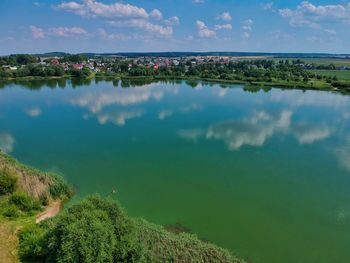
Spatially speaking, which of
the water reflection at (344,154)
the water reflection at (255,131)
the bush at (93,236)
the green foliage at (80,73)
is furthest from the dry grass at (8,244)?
the green foliage at (80,73)

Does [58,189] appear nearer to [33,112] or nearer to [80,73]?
[33,112]

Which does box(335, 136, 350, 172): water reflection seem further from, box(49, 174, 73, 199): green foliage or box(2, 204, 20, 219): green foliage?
box(2, 204, 20, 219): green foliage

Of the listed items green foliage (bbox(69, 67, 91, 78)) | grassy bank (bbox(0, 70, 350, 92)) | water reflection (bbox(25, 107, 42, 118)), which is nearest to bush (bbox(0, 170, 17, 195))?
water reflection (bbox(25, 107, 42, 118))

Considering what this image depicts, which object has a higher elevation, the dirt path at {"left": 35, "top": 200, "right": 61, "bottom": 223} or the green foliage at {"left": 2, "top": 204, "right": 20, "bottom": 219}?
the green foliage at {"left": 2, "top": 204, "right": 20, "bottom": 219}

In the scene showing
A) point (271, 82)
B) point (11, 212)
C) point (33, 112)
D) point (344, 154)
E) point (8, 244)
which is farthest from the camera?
point (271, 82)

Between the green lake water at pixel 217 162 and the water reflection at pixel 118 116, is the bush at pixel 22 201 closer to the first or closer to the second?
the green lake water at pixel 217 162

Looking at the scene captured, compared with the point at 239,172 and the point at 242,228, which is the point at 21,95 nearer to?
the point at 239,172

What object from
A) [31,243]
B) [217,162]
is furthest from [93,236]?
[217,162]
